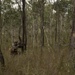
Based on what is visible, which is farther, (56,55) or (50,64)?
(56,55)

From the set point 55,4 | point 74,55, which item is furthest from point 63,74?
point 55,4

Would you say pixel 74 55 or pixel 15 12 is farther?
pixel 15 12

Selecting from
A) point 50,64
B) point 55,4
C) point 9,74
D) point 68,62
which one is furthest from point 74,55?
point 55,4

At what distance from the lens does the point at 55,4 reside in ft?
70.3

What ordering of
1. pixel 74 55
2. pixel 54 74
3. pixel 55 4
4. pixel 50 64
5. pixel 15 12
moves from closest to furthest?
pixel 54 74 → pixel 50 64 → pixel 74 55 → pixel 55 4 → pixel 15 12

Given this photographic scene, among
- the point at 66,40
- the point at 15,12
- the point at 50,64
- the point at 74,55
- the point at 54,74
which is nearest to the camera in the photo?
the point at 54,74

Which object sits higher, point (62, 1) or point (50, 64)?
point (62, 1)

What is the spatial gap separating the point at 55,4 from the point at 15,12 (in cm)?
472

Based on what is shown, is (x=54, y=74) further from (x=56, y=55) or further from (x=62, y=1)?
(x=62, y=1)

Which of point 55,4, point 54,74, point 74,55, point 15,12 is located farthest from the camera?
point 15,12

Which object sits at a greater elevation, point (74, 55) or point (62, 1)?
point (62, 1)

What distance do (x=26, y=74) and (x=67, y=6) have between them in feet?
60.7

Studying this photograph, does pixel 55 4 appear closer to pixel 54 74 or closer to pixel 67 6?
pixel 67 6

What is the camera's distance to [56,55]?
589 centimetres
